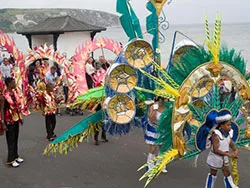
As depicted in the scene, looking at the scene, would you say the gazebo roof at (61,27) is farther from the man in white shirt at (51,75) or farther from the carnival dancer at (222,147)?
the carnival dancer at (222,147)

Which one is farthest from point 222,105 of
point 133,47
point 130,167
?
point 130,167

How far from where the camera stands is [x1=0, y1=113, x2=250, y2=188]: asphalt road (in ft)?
20.5

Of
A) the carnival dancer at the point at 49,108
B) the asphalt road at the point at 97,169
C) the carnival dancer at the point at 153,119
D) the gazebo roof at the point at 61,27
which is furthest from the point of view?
the gazebo roof at the point at 61,27

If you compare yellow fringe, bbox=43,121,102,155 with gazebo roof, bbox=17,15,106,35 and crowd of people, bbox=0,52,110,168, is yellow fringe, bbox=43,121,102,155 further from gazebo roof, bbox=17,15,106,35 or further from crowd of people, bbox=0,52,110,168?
gazebo roof, bbox=17,15,106,35

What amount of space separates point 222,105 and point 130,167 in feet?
7.69

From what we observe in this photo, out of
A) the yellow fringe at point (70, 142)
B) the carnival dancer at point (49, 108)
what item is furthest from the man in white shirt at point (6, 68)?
the yellow fringe at point (70, 142)

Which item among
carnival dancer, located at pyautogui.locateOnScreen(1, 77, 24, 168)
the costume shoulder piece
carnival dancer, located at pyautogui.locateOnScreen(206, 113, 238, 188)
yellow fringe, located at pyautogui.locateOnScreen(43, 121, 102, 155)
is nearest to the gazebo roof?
carnival dancer, located at pyautogui.locateOnScreen(1, 77, 24, 168)

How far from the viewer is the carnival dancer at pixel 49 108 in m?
8.57

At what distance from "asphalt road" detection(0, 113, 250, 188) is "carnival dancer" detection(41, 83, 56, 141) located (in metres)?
0.26

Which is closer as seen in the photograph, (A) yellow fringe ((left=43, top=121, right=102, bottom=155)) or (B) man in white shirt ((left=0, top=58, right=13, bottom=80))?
(A) yellow fringe ((left=43, top=121, right=102, bottom=155))

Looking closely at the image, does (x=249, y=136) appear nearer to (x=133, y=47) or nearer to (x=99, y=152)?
(x=133, y=47)

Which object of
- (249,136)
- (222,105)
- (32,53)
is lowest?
(32,53)

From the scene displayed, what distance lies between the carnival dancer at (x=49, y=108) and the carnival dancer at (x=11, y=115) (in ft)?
5.04

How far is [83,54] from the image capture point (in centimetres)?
1159
